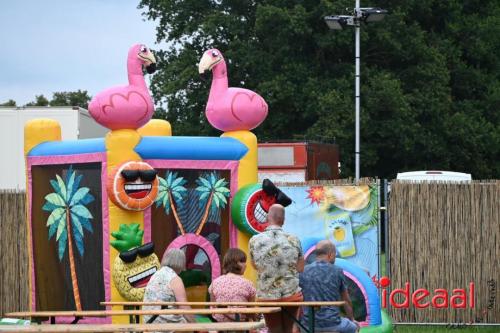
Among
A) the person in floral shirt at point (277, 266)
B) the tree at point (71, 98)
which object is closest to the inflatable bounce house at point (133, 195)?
the person in floral shirt at point (277, 266)

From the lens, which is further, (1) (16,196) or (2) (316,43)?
(2) (316,43)

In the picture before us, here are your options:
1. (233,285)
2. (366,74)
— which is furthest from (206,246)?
(366,74)

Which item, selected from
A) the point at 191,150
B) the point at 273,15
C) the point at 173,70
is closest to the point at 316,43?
the point at 273,15

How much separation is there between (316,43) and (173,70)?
452 centimetres

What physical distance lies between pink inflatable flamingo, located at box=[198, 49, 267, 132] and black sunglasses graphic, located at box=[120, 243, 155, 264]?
229 centimetres

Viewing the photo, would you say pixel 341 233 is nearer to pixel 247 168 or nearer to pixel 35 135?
pixel 247 168

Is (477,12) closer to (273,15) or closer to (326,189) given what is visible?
(273,15)

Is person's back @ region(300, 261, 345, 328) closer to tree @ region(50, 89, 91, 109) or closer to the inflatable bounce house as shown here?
the inflatable bounce house

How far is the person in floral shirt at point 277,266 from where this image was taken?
11734 mm

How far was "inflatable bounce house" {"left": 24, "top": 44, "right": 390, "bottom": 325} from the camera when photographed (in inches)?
578

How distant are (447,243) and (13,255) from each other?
21.9 ft

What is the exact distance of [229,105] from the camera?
50.8 feet

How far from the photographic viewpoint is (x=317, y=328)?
11.9 m

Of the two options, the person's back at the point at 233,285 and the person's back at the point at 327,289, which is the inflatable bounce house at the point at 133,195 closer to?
the person's back at the point at 233,285
